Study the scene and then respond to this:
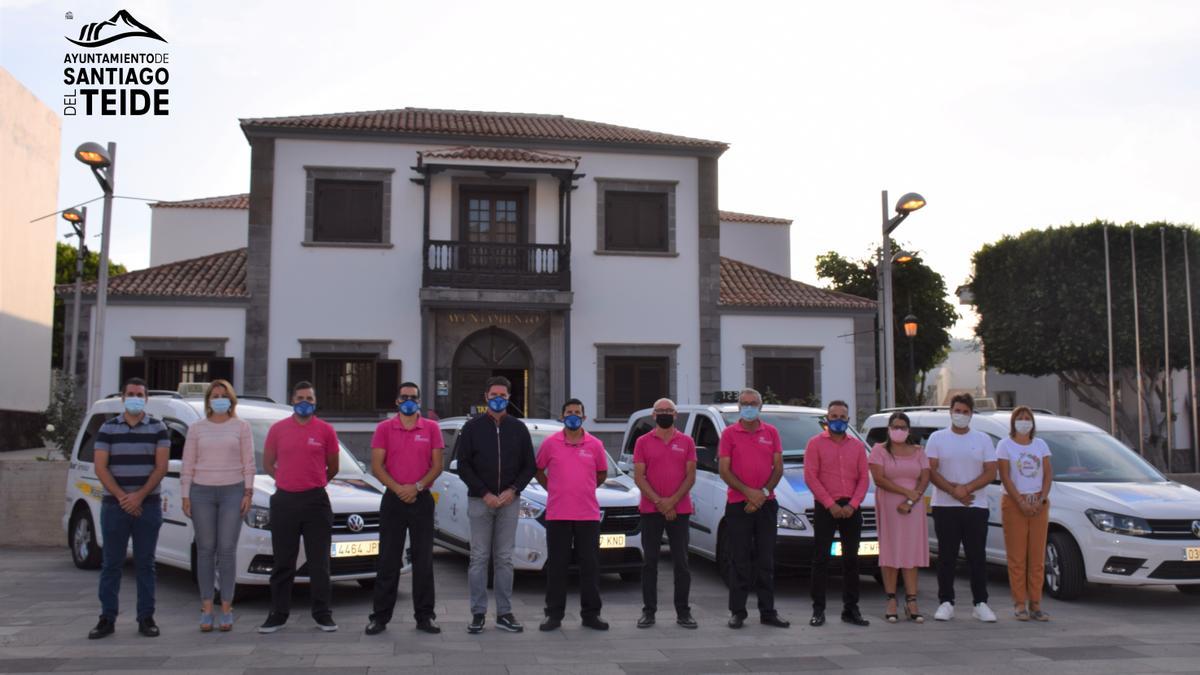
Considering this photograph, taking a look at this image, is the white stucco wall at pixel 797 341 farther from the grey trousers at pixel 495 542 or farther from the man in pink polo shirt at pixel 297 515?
the man in pink polo shirt at pixel 297 515

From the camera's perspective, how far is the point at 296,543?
27.8ft

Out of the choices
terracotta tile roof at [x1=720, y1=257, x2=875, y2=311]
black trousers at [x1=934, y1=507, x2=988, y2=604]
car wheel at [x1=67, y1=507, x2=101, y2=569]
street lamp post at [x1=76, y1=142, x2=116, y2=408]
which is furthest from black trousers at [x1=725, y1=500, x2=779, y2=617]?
terracotta tile roof at [x1=720, y1=257, x2=875, y2=311]

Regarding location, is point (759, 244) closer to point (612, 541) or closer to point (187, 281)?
point (187, 281)

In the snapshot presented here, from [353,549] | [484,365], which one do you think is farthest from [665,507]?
[484,365]

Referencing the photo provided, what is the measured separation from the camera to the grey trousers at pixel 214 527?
851cm

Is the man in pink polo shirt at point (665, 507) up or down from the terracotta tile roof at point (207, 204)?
down

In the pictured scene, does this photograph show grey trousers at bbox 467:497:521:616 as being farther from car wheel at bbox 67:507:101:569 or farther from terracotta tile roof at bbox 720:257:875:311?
terracotta tile roof at bbox 720:257:875:311

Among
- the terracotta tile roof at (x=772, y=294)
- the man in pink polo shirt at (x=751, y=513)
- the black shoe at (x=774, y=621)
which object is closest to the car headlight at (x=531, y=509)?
the man in pink polo shirt at (x=751, y=513)

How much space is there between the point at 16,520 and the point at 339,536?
24.5 feet

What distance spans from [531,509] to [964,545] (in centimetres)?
411

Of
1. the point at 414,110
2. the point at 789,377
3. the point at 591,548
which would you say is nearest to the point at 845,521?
the point at 591,548

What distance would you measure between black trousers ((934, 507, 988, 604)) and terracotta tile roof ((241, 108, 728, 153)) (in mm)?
16933

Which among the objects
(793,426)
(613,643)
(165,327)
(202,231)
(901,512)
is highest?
(202,231)

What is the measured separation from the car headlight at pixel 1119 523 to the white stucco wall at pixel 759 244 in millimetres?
24839
